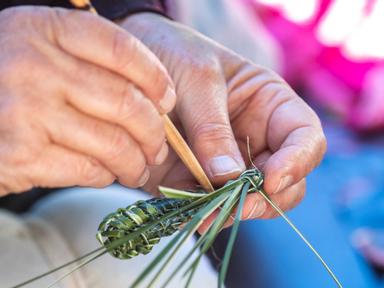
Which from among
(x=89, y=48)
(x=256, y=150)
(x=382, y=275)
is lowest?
(x=382, y=275)

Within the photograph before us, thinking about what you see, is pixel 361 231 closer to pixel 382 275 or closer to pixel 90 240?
pixel 382 275

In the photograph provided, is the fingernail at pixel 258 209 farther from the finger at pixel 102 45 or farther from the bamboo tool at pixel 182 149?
the finger at pixel 102 45

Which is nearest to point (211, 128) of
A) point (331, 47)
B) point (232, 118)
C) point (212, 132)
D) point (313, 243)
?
point (212, 132)

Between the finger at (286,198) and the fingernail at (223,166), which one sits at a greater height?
the fingernail at (223,166)

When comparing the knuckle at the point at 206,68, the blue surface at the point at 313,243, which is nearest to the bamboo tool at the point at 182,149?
the knuckle at the point at 206,68

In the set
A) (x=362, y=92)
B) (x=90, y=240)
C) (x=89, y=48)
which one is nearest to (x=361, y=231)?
(x=362, y=92)

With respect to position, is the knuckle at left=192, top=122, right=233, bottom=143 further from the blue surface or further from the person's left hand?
the blue surface

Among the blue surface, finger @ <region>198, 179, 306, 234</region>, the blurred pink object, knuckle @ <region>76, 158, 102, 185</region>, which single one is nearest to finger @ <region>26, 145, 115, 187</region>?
knuckle @ <region>76, 158, 102, 185</region>
